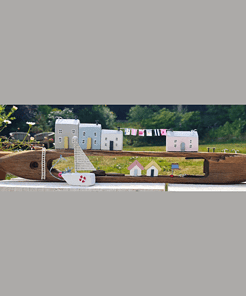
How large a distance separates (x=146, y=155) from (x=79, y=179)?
5.94ft

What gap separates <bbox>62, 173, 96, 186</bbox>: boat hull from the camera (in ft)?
33.8

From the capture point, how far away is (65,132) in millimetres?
10578

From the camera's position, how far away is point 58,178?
1075 centimetres

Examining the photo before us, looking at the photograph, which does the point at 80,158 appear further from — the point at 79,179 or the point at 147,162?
the point at 147,162

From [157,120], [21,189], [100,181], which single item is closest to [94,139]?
[100,181]

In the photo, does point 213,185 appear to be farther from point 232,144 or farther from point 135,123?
point 135,123

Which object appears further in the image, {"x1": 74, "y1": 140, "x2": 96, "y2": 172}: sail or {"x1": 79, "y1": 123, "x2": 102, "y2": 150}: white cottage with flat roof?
{"x1": 79, "y1": 123, "x2": 102, "y2": 150}: white cottage with flat roof

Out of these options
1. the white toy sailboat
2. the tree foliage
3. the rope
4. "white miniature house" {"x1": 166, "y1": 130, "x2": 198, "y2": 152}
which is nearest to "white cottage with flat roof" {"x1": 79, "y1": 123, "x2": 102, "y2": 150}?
the white toy sailboat

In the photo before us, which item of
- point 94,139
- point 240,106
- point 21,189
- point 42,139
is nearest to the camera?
point 21,189

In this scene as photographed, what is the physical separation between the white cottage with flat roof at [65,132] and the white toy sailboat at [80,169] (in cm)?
38

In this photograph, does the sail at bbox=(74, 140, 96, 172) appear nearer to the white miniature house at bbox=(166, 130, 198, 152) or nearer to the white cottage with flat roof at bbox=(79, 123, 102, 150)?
the white cottage with flat roof at bbox=(79, 123, 102, 150)

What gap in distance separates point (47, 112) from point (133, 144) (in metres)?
3.23

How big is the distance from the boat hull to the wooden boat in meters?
0.52

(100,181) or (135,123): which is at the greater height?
(135,123)
